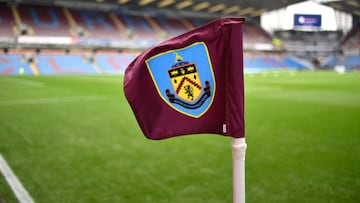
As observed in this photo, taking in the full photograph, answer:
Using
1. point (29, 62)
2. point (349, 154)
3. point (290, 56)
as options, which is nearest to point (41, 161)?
point (349, 154)

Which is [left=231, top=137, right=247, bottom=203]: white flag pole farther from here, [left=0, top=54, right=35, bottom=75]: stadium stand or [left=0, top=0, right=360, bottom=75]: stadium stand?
[left=0, top=54, right=35, bottom=75]: stadium stand

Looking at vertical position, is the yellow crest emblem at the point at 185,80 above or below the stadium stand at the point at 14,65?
above

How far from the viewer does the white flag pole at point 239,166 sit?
1.59 meters

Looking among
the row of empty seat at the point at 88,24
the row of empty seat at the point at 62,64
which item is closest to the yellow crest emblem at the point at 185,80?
the row of empty seat at the point at 88,24

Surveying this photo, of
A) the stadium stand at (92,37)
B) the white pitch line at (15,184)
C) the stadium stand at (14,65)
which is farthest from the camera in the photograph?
the stadium stand at (92,37)

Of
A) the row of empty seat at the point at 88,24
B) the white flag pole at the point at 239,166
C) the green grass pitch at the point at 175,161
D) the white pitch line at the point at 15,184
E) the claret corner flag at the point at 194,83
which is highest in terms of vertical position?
the row of empty seat at the point at 88,24

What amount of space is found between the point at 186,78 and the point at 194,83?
49 mm

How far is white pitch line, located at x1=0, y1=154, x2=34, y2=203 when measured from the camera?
3.10m

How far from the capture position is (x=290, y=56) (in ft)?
177

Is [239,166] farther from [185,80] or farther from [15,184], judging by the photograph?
[15,184]

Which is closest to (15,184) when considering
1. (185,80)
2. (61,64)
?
(185,80)

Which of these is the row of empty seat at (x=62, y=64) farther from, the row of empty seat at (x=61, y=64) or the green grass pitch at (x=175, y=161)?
the green grass pitch at (x=175, y=161)

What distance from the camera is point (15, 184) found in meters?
3.48

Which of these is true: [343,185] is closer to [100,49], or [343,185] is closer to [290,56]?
[100,49]
